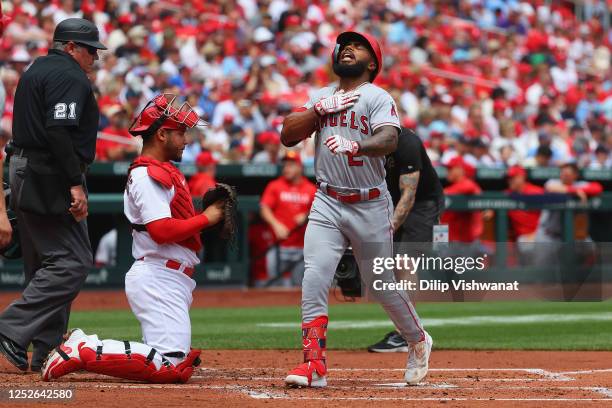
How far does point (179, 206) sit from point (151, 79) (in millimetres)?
10410

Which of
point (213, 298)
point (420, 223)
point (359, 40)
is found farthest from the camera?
point (213, 298)

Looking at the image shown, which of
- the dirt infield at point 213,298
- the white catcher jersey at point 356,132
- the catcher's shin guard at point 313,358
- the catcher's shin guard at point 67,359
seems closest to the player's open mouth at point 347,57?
the white catcher jersey at point 356,132

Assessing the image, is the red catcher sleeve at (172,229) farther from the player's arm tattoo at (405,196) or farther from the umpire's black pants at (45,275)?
the player's arm tattoo at (405,196)

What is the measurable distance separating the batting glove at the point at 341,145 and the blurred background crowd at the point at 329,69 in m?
8.18

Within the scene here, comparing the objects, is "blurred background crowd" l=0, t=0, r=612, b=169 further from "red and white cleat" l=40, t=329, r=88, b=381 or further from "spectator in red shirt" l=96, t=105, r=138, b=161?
"red and white cleat" l=40, t=329, r=88, b=381

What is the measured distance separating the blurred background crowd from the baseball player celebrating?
7734 millimetres

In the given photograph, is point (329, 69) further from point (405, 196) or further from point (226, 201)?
point (226, 201)

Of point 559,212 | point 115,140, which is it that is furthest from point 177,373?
point 559,212

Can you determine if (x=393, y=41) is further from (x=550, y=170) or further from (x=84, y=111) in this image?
(x=84, y=111)

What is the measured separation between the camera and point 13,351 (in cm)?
664

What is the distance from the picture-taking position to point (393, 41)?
22.1 metres

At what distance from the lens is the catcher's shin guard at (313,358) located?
6035mm

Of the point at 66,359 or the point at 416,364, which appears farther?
the point at 416,364

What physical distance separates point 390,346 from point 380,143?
3.10 meters
